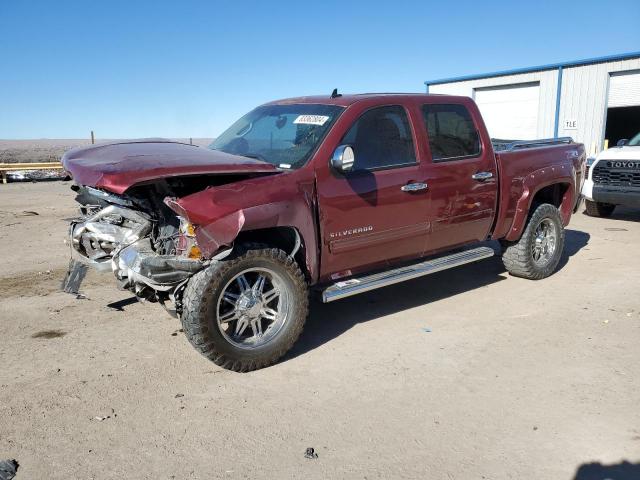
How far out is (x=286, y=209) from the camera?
158 inches

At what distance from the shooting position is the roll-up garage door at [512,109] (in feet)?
64.1

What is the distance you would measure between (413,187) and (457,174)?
2.09ft

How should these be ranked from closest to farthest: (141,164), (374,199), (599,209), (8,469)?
(8,469) → (141,164) → (374,199) → (599,209)

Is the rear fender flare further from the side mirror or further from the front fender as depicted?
the front fender

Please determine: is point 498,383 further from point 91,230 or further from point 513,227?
point 91,230

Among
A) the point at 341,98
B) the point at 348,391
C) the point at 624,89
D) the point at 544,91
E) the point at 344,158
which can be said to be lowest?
the point at 348,391

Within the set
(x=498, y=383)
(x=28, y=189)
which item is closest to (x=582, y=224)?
(x=498, y=383)

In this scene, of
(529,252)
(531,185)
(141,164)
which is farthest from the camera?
(529,252)

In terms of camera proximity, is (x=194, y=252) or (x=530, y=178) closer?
(x=194, y=252)

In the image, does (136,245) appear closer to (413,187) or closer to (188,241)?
(188,241)

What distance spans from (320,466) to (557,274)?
190 inches

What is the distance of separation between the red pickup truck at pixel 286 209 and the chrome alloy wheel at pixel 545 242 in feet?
2.68

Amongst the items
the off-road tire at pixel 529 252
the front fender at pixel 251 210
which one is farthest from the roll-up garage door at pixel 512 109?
the front fender at pixel 251 210

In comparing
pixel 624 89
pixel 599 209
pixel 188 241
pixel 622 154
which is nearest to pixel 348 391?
pixel 188 241
